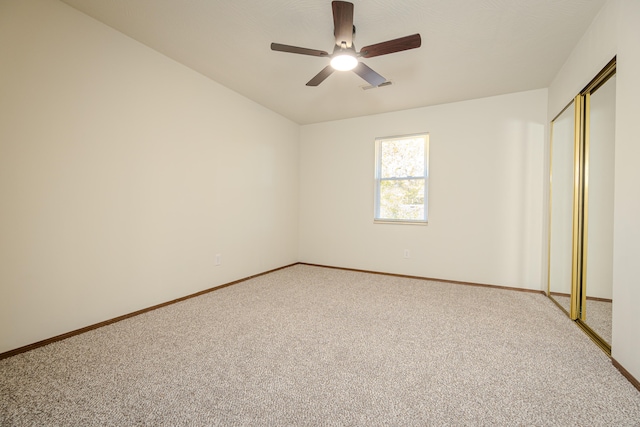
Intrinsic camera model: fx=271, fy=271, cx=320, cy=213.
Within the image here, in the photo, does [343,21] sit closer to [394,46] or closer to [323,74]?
[394,46]

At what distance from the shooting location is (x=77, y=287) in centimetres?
218

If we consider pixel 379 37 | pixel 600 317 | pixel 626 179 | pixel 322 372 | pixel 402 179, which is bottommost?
pixel 322 372

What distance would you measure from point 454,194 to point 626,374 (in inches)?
101

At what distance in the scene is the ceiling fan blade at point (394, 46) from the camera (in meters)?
1.90

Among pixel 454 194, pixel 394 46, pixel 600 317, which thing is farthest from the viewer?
pixel 454 194

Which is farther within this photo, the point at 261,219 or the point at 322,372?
the point at 261,219

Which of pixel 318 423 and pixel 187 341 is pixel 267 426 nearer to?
pixel 318 423

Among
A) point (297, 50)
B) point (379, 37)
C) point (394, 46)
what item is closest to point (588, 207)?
point (394, 46)

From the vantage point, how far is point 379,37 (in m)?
2.40

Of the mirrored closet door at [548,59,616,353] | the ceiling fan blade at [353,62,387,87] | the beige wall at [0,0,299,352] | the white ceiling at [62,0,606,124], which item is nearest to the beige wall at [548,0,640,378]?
the mirrored closet door at [548,59,616,353]

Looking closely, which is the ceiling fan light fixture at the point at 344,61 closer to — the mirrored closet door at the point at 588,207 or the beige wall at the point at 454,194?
the mirrored closet door at the point at 588,207

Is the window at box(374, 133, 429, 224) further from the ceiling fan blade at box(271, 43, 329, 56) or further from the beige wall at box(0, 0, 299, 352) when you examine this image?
the ceiling fan blade at box(271, 43, 329, 56)

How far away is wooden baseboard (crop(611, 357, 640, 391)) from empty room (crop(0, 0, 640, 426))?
A: 0.01 metres

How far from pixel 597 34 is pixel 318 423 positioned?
10.9 ft
